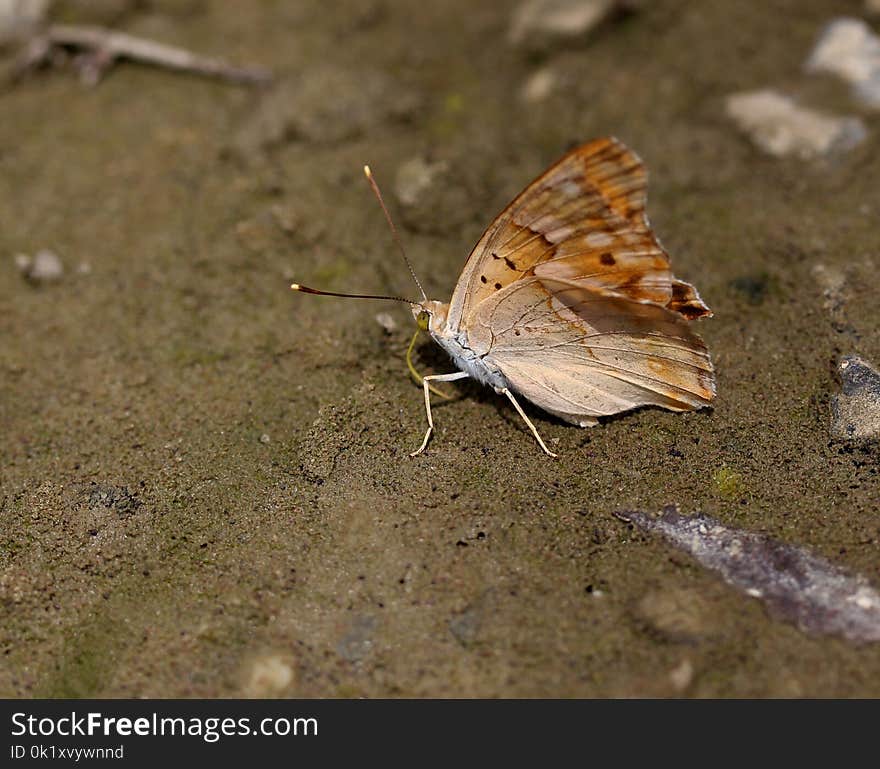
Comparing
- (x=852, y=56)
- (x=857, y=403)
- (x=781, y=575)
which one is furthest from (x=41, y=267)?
(x=852, y=56)

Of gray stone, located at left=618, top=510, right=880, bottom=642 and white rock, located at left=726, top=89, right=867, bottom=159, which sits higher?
white rock, located at left=726, top=89, right=867, bottom=159

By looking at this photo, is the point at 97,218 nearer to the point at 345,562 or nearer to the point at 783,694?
the point at 345,562

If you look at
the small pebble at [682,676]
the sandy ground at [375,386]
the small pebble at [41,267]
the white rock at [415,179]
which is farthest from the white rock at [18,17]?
the small pebble at [682,676]

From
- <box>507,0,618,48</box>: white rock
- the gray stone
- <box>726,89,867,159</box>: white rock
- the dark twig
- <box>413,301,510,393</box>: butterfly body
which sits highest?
<box>507,0,618,48</box>: white rock

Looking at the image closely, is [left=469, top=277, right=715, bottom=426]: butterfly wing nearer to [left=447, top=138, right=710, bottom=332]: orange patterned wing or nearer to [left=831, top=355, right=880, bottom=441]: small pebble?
[left=447, top=138, right=710, bottom=332]: orange patterned wing

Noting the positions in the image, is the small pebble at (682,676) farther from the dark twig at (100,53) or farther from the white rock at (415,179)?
the dark twig at (100,53)

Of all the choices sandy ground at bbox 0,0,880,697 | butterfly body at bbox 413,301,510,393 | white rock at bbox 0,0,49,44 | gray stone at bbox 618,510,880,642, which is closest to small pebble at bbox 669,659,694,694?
sandy ground at bbox 0,0,880,697
